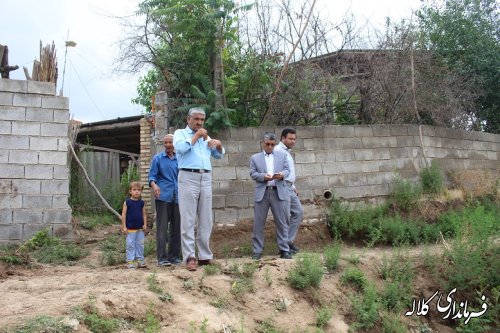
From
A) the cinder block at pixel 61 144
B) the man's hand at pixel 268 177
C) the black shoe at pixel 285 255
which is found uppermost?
the cinder block at pixel 61 144

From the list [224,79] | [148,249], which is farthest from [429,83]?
[148,249]

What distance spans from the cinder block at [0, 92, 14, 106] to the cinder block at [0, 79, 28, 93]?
64 mm

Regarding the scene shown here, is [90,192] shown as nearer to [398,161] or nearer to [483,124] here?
[398,161]

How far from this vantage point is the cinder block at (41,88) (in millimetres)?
7922

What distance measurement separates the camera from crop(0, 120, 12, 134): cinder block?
7.68 m

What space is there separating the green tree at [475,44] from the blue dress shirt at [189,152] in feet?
25.9

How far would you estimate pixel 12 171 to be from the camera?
7.65 m

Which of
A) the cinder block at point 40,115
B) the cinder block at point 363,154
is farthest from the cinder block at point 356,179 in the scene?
the cinder block at point 40,115

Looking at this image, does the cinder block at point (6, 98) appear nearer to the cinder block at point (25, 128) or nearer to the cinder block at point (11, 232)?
the cinder block at point (25, 128)

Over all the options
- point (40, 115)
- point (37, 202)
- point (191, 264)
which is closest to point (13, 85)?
point (40, 115)

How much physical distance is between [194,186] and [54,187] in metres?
3.28

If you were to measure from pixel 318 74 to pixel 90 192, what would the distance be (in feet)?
17.6

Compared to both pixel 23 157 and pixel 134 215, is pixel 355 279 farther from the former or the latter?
pixel 23 157

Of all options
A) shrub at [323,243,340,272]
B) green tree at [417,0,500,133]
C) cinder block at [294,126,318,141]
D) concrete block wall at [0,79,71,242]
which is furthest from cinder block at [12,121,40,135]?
green tree at [417,0,500,133]
